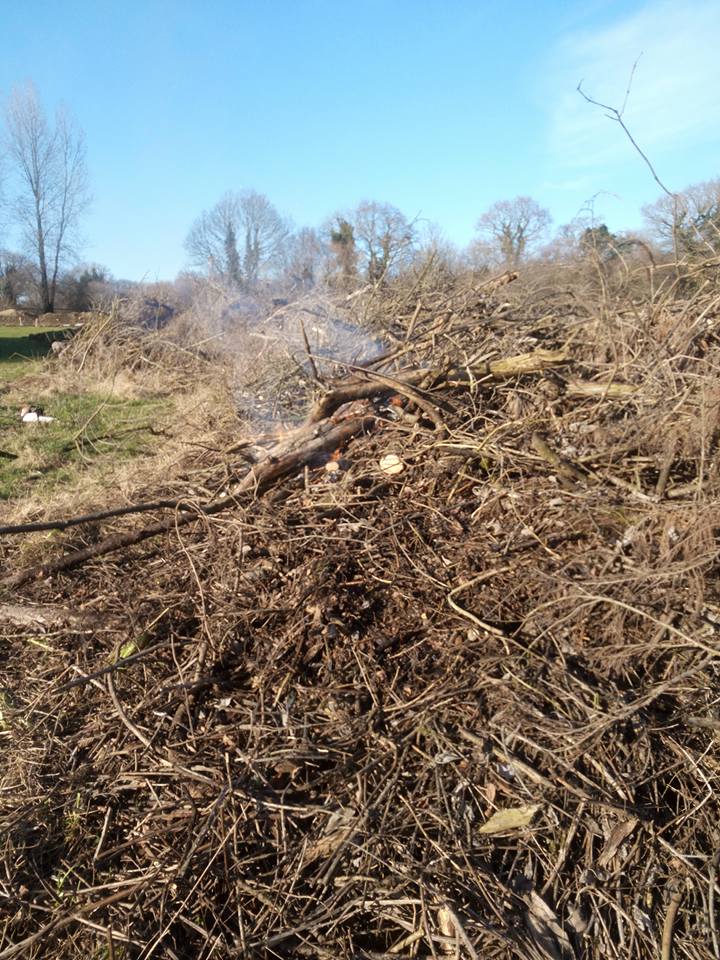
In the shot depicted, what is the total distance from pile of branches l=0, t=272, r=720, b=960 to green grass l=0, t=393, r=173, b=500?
1.94m

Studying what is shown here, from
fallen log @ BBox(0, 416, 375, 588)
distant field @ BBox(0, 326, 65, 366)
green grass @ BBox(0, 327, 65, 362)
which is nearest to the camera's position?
fallen log @ BBox(0, 416, 375, 588)

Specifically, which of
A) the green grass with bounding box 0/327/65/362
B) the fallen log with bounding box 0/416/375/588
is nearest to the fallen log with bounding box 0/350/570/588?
the fallen log with bounding box 0/416/375/588

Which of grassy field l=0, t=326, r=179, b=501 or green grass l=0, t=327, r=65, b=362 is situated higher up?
green grass l=0, t=327, r=65, b=362

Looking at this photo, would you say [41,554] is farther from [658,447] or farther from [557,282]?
[557,282]

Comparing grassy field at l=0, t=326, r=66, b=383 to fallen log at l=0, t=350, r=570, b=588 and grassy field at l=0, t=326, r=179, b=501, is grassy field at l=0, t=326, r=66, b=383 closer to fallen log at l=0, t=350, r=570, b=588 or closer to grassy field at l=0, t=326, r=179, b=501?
grassy field at l=0, t=326, r=179, b=501

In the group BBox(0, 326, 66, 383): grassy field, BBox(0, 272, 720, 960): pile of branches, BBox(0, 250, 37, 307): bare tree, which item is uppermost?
BBox(0, 250, 37, 307): bare tree

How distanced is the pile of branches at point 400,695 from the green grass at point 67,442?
76.5 inches

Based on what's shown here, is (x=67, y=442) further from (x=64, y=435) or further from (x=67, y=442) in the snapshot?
(x=64, y=435)

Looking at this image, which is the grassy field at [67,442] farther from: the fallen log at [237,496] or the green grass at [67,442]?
the fallen log at [237,496]

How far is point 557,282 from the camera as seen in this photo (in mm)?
5734

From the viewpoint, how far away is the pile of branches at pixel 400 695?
2.24 meters

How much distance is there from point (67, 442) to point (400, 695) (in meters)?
5.56

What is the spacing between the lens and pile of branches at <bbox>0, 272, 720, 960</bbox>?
224cm

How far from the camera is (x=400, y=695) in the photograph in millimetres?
2824
